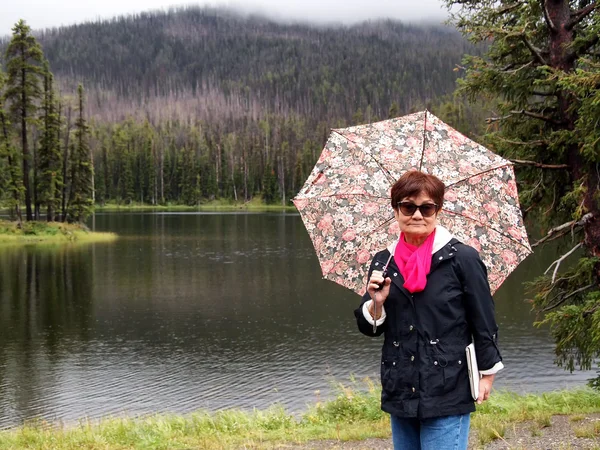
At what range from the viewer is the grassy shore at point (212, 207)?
100438mm

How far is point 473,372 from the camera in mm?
2965

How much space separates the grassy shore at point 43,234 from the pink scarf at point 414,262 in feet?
132

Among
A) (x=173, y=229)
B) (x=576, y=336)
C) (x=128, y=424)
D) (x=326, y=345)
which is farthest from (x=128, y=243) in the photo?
(x=576, y=336)

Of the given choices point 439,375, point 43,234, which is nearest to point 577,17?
point 439,375

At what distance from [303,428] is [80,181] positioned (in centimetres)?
4352

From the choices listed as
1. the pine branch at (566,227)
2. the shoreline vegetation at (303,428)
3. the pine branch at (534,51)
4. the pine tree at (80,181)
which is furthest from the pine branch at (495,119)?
the pine tree at (80,181)

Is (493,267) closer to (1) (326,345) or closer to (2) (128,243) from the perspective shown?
(1) (326,345)

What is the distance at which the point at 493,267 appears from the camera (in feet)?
14.8

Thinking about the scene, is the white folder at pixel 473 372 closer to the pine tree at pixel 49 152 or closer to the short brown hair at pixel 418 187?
the short brown hair at pixel 418 187

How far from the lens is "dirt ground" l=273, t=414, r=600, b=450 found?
6.52m

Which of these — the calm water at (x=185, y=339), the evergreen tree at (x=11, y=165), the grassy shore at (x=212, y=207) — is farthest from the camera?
the grassy shore at (x=212, y=207)

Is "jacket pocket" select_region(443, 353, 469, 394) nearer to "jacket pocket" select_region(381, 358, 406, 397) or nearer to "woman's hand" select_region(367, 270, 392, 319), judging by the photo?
"jacket pocket" select_region(381, 358, 406, 397)

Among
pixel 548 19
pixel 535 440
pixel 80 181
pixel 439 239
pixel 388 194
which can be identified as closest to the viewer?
pixel 439 239

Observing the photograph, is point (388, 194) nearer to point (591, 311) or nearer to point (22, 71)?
point (591, 311)
